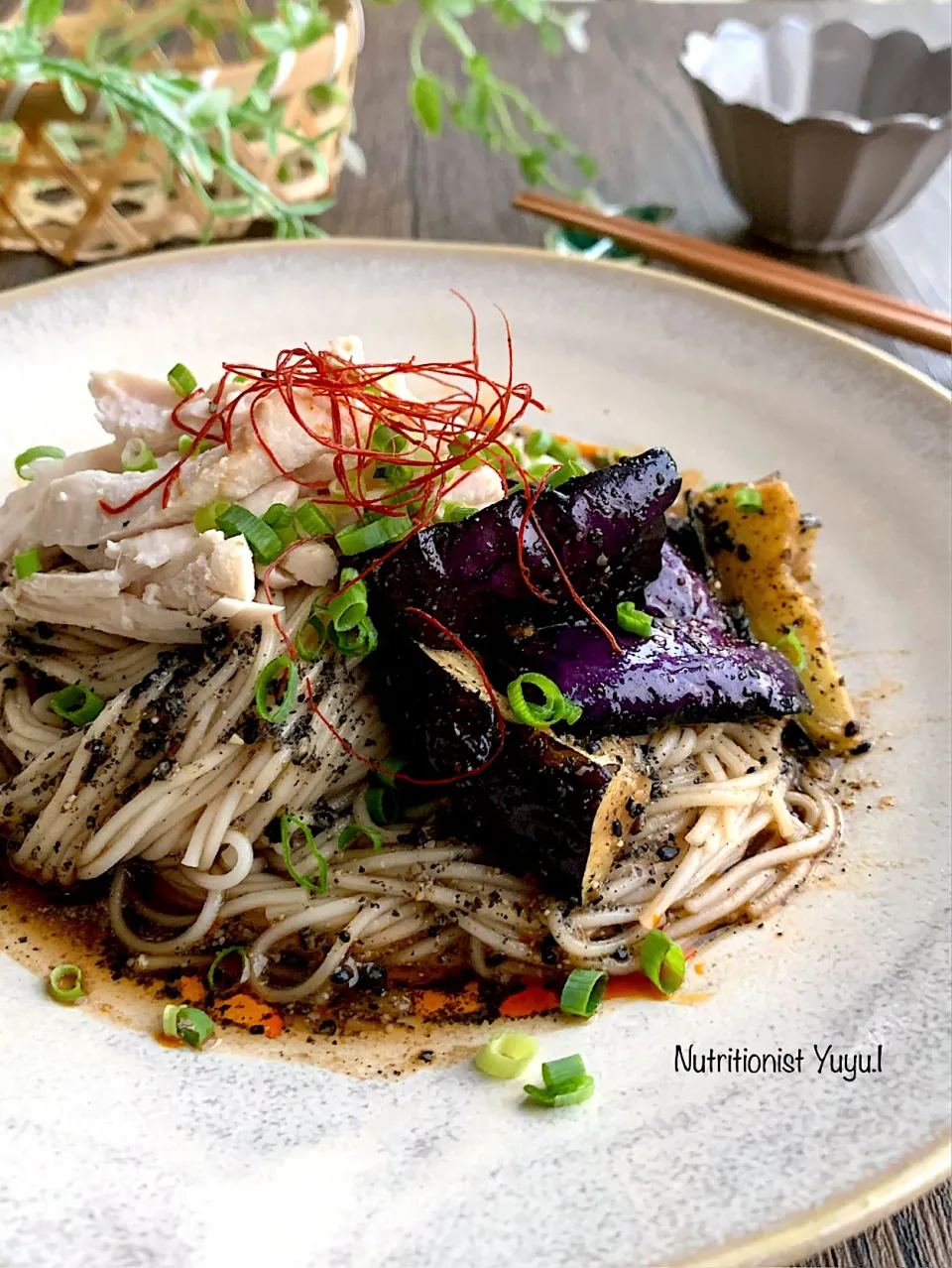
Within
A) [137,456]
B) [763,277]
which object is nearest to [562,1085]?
[137,456]

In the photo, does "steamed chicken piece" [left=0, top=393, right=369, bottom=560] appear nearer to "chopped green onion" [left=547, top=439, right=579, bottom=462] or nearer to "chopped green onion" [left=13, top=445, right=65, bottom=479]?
"chopped green onion" [left=13, top=445, right=65, bottom=479]

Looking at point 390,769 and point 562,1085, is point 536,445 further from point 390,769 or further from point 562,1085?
point 562,1085

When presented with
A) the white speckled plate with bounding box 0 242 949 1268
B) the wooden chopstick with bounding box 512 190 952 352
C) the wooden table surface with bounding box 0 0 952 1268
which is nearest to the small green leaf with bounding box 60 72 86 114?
the wooden table surface with bounding box 0 0 952 1268

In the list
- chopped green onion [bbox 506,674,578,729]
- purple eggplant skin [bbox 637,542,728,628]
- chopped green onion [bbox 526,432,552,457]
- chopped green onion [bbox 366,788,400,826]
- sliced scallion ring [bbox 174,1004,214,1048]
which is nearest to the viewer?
sliced scallion ring [bbox 174,1004,214,1048]

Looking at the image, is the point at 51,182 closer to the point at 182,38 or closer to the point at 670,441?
the point at 182,38

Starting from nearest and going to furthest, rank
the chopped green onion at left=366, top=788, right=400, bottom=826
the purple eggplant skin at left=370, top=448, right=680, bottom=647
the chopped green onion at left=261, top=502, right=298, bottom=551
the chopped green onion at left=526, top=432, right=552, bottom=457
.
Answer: the purple eggplant skin at left=370, top=448, right=680, bottom=647 < the chopped green onion at left=261, top=502, right=298, bottom=551 < the chopped green onion at left=366, top=788, right=400, bottom=826 < the chopped green onion at left=526, top=432, right=552, bottom=457

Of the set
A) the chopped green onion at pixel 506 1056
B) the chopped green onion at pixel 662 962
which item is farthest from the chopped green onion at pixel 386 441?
the chopped green onion at pixel 506 1056
